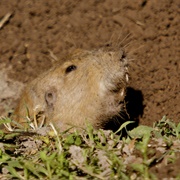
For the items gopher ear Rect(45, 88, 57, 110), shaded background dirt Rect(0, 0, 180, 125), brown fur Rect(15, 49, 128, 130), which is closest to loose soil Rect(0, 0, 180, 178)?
shaded background dirt Rect(0, 0, 180, 125)

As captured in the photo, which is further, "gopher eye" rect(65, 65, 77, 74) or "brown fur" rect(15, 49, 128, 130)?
"gopher eye" rect(65, 65, 77, 74)

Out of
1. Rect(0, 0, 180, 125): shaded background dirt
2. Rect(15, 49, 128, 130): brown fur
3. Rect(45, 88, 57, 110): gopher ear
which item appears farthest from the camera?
Rect(0, 0, 180, 125): shaded background dirt

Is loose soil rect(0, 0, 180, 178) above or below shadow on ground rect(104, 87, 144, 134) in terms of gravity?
above

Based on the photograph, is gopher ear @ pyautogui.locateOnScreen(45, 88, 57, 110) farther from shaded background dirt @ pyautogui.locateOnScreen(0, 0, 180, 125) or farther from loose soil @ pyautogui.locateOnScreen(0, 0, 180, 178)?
shaded background dirt @ pyautogui.locateOnScreen(0, 0, 180, 125)

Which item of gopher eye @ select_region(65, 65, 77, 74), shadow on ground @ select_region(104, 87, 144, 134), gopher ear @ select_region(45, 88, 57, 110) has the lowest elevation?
shadow on ground @ select_region(104, 87, 144, 134)

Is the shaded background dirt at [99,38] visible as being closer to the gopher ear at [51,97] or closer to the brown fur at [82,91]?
the brown fur at [82,91]

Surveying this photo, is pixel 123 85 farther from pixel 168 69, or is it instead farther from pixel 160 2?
pixel 160 2

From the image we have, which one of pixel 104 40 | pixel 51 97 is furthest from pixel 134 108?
pixel 51 97

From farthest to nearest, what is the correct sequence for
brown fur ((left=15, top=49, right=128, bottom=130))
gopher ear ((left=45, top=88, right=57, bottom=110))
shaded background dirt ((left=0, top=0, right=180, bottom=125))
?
shaded background dirt ((left=0, top=0, right=180, bottom=125)) < gopher ear ((left=45, top=88, right=57, bottom=110)) < brown fur ((left=15, top=49, right=128, bottom=130))
